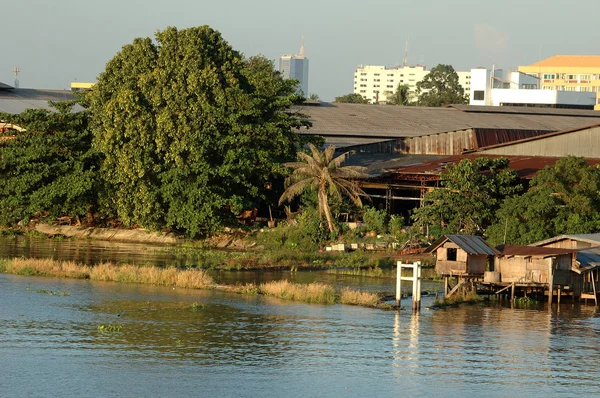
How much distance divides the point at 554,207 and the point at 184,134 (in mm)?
17328

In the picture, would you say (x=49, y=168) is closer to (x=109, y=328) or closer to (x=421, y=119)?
(x=109, y=328)

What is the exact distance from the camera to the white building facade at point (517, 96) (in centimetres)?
10644

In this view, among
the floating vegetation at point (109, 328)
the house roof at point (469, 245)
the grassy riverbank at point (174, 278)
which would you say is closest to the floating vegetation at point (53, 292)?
the grassy riverbank at point (174, 278)

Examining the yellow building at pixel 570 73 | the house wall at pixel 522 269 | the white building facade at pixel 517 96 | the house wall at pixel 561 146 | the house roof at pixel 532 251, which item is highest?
the yellow building at pixel 570 73

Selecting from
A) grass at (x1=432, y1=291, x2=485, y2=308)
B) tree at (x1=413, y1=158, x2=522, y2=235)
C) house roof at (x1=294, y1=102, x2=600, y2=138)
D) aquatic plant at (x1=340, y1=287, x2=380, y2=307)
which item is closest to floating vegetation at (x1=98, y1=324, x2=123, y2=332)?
aquatic plant at (x1=340, y1=287, x2=380, y2=307)

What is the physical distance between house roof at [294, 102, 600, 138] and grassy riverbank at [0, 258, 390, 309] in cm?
3051

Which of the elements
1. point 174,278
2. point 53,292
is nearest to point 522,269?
point 174,278

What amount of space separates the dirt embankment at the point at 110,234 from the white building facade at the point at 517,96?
209 feet

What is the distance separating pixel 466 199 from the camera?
150ft

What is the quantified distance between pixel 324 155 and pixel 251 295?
1498 centimetres

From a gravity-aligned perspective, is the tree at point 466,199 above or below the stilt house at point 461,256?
above

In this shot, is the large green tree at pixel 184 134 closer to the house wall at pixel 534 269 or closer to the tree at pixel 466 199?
the tree at pixel 466 199

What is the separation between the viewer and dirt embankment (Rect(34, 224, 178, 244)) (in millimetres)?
50562

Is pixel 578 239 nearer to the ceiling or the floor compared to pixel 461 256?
nearer to the ceiling
